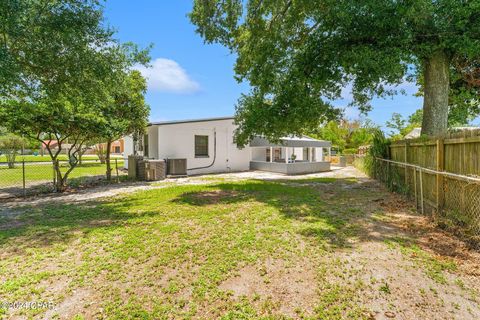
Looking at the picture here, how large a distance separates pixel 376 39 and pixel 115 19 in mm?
8274

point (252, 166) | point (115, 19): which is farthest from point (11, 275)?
point (252, 166)

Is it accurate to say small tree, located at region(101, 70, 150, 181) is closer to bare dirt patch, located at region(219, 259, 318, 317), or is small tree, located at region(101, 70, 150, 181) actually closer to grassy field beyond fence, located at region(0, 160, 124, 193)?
grassy field beyond fence, located at region(0, 160, 124, 193)

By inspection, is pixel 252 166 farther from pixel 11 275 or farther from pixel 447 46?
pixel 11 275

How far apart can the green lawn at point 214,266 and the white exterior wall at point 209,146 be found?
8.91 m

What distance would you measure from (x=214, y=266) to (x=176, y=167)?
1120 centimetres

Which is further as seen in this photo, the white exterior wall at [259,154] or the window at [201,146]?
the white exterior wall at [259,154]

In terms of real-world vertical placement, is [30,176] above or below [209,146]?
below

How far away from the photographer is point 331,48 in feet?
27.9

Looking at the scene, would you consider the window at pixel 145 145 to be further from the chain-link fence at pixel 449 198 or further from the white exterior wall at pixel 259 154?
the chain-link fence at pixel 449 198

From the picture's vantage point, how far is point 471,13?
268 inches

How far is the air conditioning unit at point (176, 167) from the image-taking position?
1398 centimetres

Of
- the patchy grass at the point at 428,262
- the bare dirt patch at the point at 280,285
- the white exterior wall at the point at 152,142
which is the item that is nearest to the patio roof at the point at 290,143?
the white exterior wall at the point at 152,142

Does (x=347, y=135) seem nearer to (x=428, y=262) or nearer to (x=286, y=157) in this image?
(x=286, y=157)

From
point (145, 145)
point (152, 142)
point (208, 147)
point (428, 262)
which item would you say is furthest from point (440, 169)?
point (145, 145)
